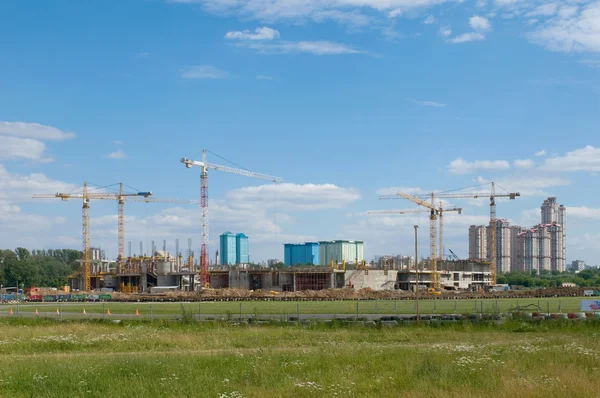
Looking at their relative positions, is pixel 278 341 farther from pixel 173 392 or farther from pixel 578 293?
pixel 578 293

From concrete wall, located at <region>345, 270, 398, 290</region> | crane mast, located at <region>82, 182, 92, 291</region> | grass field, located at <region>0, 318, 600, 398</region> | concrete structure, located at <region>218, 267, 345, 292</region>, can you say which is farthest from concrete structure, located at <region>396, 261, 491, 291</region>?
grass field, located at <region>0, 318, 600, 398</region>

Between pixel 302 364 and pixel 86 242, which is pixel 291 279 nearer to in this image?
pixel 86 242

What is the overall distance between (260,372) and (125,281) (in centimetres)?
15841

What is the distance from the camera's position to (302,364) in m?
23.9

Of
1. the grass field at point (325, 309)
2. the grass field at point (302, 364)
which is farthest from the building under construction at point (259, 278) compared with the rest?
the grass field at point (302, 364)

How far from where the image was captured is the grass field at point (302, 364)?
19.8 metres

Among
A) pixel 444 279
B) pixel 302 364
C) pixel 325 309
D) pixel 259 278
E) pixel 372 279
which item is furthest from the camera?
pixel 444 279

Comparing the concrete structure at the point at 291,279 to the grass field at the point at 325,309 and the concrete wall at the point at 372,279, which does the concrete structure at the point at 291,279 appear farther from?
the grass field at the point at 325,309

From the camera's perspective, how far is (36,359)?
27281 mm

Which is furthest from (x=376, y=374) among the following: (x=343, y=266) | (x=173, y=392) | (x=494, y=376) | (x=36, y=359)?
(x=343, y=266)

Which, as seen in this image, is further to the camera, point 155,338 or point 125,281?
point 125,281

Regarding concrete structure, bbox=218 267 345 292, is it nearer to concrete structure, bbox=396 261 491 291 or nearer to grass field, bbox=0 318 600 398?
concrete structure, bbox=396 261 491 291

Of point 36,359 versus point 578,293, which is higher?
point 36,359

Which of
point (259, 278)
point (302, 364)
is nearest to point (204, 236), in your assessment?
point (259, 278)
